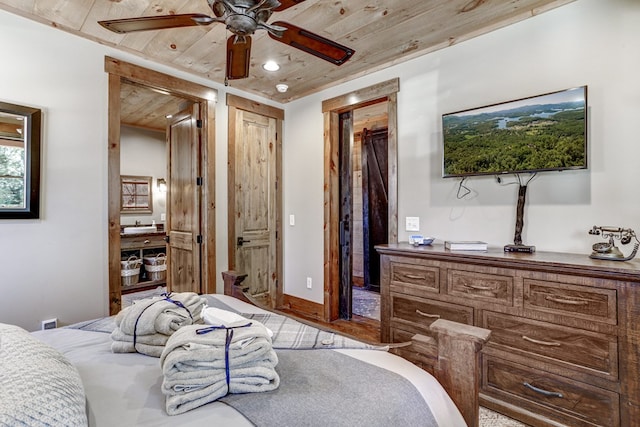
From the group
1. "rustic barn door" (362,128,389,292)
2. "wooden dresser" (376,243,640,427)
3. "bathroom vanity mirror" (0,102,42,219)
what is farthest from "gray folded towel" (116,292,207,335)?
"rustic barn door" (362,128,389,292)

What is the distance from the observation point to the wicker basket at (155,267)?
5.00 meters

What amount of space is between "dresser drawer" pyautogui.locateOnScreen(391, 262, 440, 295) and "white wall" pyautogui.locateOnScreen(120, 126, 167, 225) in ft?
14.6

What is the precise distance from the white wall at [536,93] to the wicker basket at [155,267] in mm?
Answer: 3882

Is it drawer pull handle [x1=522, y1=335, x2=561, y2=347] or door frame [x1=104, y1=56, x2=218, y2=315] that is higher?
door frame [x1=104, y1=56, x2=218, y2=315]

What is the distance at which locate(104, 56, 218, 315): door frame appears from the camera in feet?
8.59

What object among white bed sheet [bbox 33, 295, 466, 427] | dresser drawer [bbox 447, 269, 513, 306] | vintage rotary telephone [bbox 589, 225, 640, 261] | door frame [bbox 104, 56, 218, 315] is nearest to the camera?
white bed sheet [bbox 33, 295, 466, 427]

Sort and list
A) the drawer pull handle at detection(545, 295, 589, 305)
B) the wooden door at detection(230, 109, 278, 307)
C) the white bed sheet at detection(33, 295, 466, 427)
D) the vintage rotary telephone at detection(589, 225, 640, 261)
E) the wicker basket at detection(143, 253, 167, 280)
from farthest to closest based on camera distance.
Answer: the wicker basket at detection(143, 253, 167, 280) < the wooden door at detection(230, 109, 278, 307) < the vintage rotary telephone at detection(589, 225, 640, 261) < the drawer pull handle at detection(545, 295, 589, 305) < the white bed sheet at detection(33, 295, 466, 427)

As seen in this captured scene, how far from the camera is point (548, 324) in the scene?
173cm

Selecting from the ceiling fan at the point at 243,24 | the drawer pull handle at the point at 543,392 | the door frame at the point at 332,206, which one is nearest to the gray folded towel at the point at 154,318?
the ceiling fan at the point at 243,24

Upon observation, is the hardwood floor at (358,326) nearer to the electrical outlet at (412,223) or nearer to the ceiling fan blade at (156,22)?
the electrical outlet at (412,223)

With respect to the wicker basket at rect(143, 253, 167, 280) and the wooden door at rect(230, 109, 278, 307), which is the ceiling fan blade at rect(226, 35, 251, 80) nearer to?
the wooden door at rect(230, 109, 278, 307)

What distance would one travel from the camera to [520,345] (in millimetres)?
1820

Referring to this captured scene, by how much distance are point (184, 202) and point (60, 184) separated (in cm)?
121

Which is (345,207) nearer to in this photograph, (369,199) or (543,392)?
(369,199)
